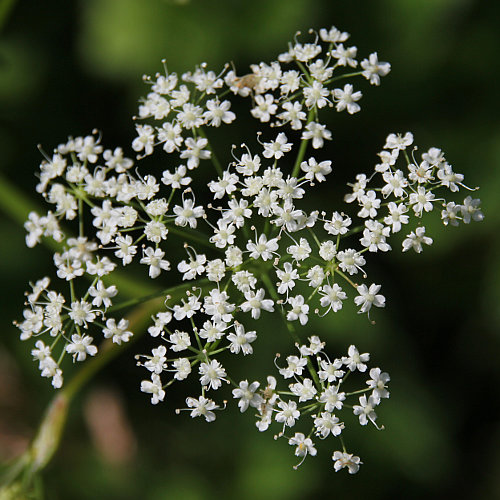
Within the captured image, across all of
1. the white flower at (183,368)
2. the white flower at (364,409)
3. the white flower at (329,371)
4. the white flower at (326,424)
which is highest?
the white flower at (183,368)

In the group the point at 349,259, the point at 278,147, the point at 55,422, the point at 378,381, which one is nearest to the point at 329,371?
the point at 378,381

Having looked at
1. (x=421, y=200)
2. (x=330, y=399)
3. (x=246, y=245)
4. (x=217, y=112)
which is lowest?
(x=330, y=399)

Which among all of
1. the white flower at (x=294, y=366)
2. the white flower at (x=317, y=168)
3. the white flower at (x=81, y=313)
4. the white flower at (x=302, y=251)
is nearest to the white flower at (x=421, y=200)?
the white flower at (x=317, y=168)

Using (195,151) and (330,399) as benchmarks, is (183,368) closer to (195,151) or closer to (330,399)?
(330,399)

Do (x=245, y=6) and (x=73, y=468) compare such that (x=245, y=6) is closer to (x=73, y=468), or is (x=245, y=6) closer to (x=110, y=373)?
(x=110, y=373)

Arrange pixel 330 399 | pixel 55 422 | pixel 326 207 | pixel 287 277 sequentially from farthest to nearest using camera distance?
pixel 326 207 → pixel 55 422 → pixel 287 277 → pixel 330 399

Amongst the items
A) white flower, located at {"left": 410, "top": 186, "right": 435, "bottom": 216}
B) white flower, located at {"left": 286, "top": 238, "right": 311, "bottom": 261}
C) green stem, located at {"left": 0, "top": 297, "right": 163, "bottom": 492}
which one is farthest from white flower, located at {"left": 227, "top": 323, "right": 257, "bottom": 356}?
white flower, located at {"left": 410, "top": 186, "right": 435, "bottom": 216}

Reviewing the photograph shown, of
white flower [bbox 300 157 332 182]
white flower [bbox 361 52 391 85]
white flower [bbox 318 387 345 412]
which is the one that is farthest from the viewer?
white flower [bbox 361 52 391 85]

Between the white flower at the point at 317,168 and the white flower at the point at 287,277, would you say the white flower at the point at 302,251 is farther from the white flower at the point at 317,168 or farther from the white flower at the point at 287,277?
the white flower at the point at 317,168

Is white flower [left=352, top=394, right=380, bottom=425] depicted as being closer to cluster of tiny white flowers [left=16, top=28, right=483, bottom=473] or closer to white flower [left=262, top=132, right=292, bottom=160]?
cluster of tiny white flowers [left=16, top=28, right=483, bottom=473]

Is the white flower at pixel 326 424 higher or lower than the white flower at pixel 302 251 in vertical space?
lower
